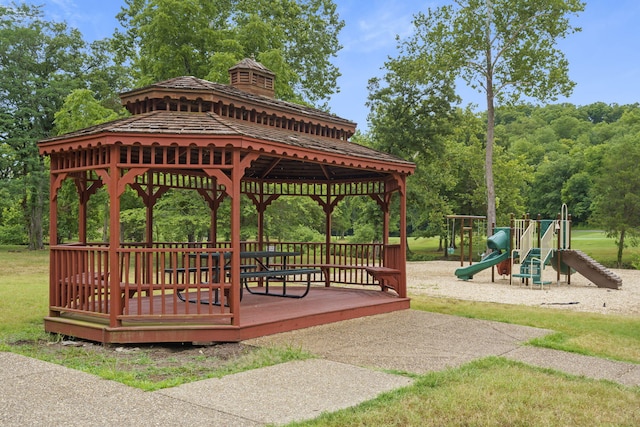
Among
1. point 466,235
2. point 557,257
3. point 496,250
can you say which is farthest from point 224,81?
point 466,235

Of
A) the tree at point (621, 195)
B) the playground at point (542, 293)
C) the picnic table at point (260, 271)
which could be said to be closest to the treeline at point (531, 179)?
the tree at point (621, 195)

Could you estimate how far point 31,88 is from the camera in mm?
33625

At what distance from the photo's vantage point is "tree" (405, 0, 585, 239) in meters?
24.6

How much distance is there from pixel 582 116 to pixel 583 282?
6698cm

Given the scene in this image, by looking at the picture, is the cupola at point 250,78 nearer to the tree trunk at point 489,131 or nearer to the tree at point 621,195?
the tree trunk at point 489,131

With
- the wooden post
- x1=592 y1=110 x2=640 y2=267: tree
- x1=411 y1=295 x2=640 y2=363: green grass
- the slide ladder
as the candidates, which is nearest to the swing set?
the slide ladder

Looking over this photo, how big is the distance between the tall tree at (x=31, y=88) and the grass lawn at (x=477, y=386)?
Answer: 26.9 metres

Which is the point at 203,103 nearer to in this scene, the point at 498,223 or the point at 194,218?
the point at 194,218

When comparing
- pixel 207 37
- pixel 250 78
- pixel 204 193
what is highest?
pixel 207 37

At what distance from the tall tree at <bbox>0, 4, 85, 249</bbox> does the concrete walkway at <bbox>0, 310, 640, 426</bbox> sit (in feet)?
93.9

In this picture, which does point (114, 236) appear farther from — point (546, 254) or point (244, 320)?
point (546, 254)

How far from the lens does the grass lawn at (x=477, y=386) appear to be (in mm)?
4387

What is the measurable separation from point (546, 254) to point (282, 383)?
44.7 feet

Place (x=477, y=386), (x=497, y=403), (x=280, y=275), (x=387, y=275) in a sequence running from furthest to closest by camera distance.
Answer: (x=387, y=275), (x=280, y=275), (x=477, y=386), (x=497, y=403)
